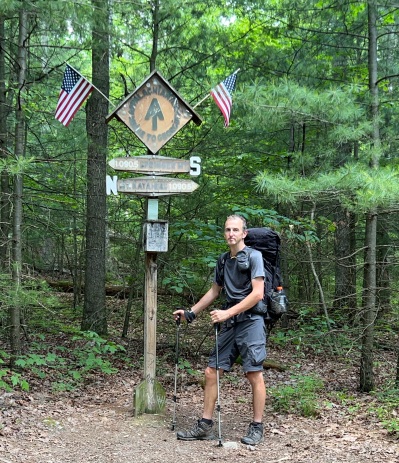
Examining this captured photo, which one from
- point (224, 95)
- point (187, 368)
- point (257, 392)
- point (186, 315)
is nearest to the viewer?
point (257, 392)

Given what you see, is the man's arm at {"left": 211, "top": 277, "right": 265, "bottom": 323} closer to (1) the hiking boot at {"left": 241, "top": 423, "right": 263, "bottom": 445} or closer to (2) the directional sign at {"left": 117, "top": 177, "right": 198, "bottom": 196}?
(1) the hiking boot at {"left": 241, "top": 423, "right": 263, "bottom": 445}

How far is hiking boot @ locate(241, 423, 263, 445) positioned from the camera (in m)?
4.57

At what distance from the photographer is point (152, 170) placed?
5523 mm

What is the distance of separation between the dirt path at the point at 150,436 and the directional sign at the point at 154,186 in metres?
2.46

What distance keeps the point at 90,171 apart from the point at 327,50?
4927mm

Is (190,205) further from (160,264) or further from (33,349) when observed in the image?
(33,349)

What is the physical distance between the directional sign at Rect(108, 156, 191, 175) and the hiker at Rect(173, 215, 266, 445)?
109 cm

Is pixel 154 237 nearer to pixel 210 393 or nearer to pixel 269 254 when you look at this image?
pixel 269 254

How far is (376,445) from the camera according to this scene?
4.48m

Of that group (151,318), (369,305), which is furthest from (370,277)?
(151,318)

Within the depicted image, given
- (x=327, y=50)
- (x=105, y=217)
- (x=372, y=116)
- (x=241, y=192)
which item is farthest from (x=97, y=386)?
(x=327, y=50)

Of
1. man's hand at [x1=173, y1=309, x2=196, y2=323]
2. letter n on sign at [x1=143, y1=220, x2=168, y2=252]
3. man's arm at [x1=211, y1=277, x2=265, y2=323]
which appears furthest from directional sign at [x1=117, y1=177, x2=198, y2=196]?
man's arm at [x1=211, y1=277, x2=265, y2=323]

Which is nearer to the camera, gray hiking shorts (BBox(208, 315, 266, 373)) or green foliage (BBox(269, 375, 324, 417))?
gray hiking shorts (BBox(208, 315, 266, 373))

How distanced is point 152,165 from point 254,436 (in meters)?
2.97
